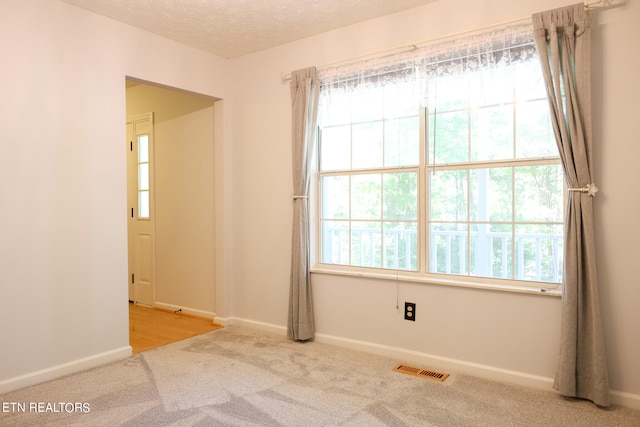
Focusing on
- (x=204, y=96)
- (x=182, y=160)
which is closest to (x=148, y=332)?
(x=182, y=160)

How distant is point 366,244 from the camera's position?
11.7ft

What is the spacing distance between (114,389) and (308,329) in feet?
5.09

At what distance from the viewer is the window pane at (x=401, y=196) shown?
329 cm

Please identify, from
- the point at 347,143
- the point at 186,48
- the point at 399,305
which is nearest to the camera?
the point at 399,305

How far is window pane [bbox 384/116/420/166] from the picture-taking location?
328 cm

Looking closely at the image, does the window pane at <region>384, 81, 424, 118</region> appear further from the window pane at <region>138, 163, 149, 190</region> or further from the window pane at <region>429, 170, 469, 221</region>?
the window pane at <region>138, 163, 149, 190</region>

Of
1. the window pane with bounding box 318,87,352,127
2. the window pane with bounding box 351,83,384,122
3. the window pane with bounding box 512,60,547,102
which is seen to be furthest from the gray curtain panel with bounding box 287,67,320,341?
the window pane with bounding box 512,60,547,102

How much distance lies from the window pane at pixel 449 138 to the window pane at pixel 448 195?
4.4 inches

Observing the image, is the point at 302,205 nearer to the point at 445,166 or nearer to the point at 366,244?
the point at 366,244

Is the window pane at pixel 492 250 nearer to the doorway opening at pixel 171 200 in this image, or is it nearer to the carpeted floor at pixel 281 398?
the carpeted floor at pixel 281 398

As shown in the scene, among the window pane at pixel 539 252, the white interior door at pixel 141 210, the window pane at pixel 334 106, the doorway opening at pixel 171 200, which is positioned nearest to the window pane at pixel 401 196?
the window pane at pixel 334 106

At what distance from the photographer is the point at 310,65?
12.4ft

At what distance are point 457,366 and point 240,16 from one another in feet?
10.4

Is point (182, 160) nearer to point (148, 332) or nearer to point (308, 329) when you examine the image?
point (148, 332)
